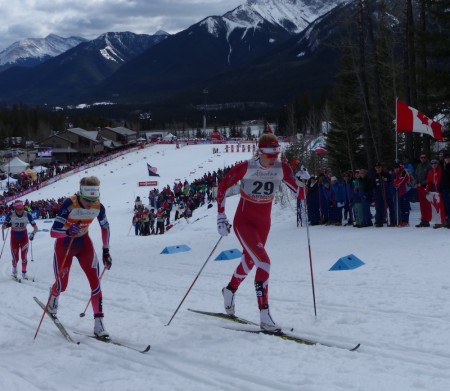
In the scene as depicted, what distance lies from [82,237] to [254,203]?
2.33 meters

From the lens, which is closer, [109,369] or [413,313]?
[109,369]

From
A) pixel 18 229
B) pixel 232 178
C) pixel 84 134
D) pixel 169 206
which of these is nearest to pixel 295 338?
Result: pixel 232 178

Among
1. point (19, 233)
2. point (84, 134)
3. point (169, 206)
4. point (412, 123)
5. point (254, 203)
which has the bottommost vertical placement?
point (169, 206)

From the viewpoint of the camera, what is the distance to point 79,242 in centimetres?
714

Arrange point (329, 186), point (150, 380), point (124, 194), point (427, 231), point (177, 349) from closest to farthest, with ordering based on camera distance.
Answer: point (150, 380), point (177, 349), point (427, 231), point (329, 186), point (124, 194)

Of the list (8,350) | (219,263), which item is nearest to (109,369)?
(8,350)

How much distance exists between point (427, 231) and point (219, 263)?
4.70m

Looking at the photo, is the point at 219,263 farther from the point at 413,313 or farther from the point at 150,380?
the point at 150,380

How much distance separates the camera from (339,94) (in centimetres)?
3016

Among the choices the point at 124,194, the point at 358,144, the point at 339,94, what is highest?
the point at 339,94

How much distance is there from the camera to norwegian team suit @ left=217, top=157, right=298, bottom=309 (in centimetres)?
651

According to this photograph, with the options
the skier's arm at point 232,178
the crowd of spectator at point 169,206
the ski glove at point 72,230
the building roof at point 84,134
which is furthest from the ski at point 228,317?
the building roof at point 84,134

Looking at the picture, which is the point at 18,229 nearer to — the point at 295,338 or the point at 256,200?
the point at 256,200

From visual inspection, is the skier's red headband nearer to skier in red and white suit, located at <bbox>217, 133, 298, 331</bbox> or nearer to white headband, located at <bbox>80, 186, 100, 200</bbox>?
skier in red and white suit, located at <bbox>217, 133, 298, 331</bbox>
